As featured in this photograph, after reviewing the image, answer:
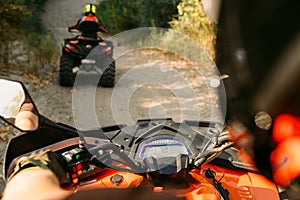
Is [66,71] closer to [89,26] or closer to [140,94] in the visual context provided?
[89,26]

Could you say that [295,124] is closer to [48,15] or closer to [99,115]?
[99,115]

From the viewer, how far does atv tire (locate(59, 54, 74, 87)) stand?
7988 millimetres

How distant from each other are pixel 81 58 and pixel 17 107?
6.73 metres

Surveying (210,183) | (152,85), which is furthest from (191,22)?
(210,183)

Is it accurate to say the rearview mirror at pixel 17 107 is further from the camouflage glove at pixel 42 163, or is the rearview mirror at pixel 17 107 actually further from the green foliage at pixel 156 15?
the green foliage at pixel 156 15

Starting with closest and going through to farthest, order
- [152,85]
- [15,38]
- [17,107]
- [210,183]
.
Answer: [17,107] < [210,183] < [152,85] < [15,38]

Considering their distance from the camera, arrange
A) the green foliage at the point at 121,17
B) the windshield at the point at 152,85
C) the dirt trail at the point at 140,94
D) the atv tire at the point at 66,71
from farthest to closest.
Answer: the green foliage at the point at 121,17, the atv tire at the point at 66,71, the dirt trail at the point at 140,94, the windshield at the point at 152,85

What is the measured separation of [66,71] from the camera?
317 inches

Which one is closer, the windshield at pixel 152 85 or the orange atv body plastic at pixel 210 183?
the orange atv body plastic at pixel 210 183

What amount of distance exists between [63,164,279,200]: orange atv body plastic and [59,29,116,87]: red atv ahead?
5.80 meters

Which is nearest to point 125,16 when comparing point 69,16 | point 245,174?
point 69,16

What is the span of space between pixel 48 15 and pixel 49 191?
Answer: 17018 millimetres

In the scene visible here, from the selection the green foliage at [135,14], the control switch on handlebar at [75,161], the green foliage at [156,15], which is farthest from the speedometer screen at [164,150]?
the green foliage at [135,14]

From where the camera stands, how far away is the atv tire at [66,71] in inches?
314
